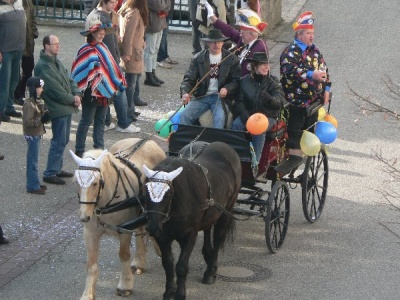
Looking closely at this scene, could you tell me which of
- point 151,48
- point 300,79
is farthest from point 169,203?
point 151,48

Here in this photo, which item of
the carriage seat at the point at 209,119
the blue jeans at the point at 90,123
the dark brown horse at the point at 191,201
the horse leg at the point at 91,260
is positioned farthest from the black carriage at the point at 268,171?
the blue jeans at the point at 90,123

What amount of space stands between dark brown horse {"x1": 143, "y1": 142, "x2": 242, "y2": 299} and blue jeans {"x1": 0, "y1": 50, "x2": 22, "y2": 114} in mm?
5323

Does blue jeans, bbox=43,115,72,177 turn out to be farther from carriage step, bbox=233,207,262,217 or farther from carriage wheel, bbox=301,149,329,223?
carriage wheel, bbox=301,149,329,223

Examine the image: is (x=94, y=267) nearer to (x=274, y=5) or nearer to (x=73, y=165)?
(x=73, y=165)

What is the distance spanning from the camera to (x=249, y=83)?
35.8ft

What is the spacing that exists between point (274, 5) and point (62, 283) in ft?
41.6

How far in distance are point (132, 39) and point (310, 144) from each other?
469 cm

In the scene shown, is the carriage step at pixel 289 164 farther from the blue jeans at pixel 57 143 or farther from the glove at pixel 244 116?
the blue jeans at pixel 57 143

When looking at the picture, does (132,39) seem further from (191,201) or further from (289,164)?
(191,201)

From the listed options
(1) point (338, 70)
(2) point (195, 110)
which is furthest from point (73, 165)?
(1) point (338, 70)

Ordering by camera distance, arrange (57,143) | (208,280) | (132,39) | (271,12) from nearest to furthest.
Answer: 1. (208,280)
2. (57,143)
3. (132,39)
4. (271,12)

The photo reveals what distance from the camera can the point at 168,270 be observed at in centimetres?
929

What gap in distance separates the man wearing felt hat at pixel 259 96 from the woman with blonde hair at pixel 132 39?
431 centimetres

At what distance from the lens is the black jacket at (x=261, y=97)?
1077cm
